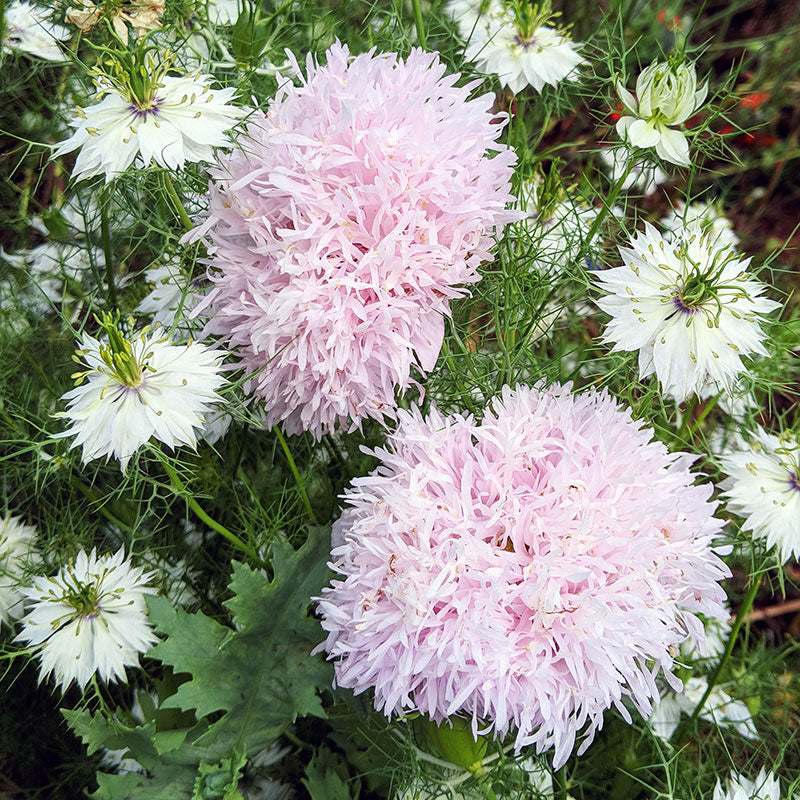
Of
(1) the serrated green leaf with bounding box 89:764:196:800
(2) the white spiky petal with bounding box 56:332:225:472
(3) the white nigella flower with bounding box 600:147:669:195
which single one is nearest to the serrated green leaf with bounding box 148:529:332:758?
(1) the serrated green leaf with bounding box 89:764:196:800

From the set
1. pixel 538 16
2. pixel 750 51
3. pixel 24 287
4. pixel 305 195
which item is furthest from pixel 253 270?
pixel 750 51

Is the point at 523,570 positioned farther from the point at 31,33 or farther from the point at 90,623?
the point at 31,33

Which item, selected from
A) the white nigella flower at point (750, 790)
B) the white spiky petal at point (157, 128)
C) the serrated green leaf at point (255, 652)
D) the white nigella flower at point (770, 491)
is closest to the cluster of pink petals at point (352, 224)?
the white spiky petal at point (157, 128)

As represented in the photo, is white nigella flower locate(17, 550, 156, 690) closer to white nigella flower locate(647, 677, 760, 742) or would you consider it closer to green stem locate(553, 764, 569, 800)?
green stem locate(553, 764, 569, 800)

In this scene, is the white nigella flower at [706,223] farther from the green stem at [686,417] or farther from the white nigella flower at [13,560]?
the white nigella flower at [13,560]

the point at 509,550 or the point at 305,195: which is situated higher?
the point at 305,195

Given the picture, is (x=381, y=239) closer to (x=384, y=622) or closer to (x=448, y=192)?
(x=448, y=192)
